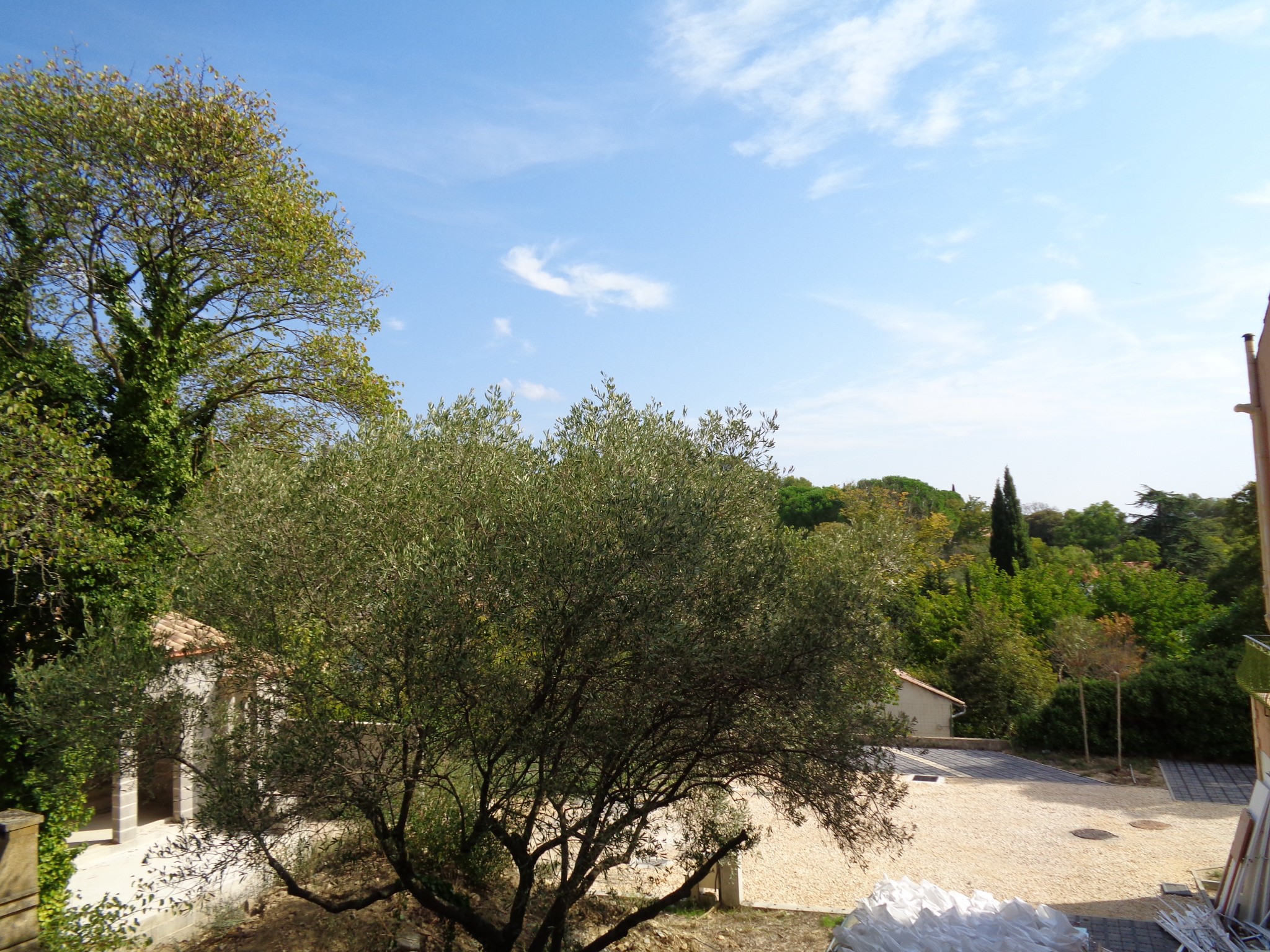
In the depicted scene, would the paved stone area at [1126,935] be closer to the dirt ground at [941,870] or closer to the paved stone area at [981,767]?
the dirt ground at [941,870]

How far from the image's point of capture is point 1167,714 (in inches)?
744

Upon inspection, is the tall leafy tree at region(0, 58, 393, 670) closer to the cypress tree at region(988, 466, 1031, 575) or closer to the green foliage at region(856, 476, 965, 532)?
the cypress tree at region(988, 466, 1031, 575)

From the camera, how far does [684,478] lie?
22.2 feet

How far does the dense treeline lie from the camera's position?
18.7m

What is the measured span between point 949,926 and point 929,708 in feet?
47.8

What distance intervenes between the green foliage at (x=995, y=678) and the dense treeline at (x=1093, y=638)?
0.03m

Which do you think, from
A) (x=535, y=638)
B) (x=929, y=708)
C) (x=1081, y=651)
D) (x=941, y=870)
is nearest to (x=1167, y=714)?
(x=1081, y=651)

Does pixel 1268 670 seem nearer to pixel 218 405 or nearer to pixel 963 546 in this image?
pixel 218 405

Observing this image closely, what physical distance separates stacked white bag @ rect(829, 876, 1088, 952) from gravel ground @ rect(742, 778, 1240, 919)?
824mm

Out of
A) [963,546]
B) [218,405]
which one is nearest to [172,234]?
[218,405]

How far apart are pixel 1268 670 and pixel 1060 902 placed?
156 inches

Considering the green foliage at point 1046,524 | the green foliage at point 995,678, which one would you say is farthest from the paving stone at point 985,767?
the green foliage at point 1046,524

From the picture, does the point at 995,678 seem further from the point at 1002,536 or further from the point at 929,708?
the point at 1002,536

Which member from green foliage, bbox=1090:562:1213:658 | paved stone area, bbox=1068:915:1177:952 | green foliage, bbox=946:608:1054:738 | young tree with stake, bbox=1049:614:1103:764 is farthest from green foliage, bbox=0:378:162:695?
green foliage, bbox=1090:562:1213:658
